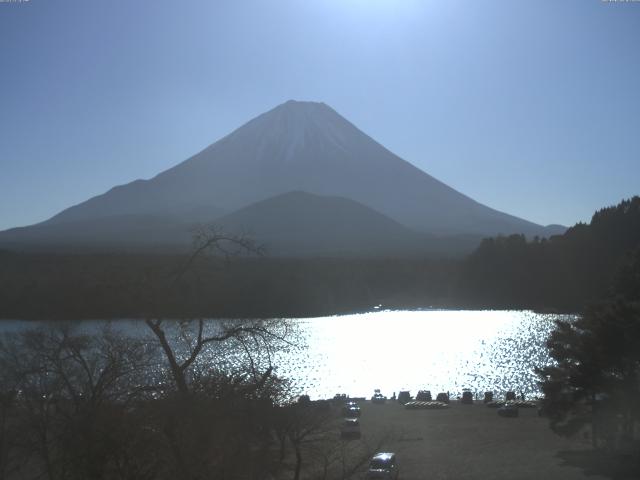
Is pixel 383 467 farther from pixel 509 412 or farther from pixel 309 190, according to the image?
pixel 309 190

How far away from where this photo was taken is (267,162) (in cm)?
10469

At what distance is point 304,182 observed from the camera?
3952 inches

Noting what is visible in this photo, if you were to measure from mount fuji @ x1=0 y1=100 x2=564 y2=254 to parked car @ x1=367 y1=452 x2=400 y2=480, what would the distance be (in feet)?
229

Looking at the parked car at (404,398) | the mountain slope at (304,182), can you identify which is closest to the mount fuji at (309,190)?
the mountain slope at (304,182)

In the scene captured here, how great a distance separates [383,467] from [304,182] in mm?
92113

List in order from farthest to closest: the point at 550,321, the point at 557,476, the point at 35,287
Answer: the point at 550,321 < the point at 35,287 < the point at 557,476

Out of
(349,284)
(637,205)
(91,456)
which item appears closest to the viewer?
(91,456)

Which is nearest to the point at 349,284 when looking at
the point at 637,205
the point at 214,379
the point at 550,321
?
the point at 550,321

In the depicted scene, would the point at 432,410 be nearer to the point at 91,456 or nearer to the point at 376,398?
the point at 376,398

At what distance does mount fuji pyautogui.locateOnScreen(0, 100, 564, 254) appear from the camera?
84.4 m

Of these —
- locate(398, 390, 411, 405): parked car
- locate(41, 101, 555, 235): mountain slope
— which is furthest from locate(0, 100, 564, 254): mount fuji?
locate(398, 390, 411, 405): parked car

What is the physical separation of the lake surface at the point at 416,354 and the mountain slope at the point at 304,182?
157 ft

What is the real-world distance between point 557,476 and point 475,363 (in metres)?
20.0

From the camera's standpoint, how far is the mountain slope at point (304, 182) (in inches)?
3718
